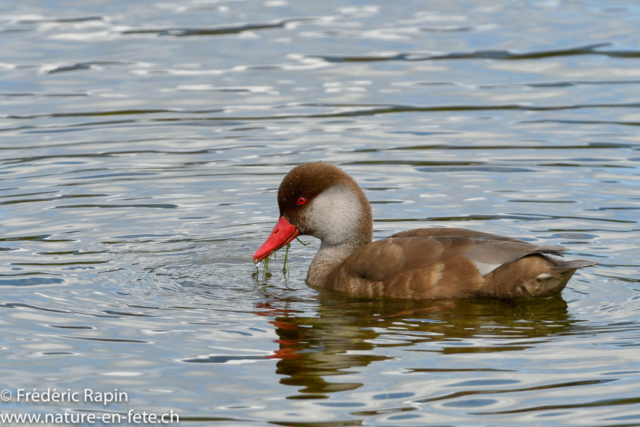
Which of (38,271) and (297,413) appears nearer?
(297,413)

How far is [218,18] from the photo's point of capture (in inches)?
818

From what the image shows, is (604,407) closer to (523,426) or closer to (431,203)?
(523,426)

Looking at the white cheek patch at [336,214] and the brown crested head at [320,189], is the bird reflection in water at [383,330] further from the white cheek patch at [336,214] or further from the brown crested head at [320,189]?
the brown crested head at [320,189]

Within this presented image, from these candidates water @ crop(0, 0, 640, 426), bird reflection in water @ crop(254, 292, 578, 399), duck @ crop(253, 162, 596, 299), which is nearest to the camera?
water @ crop(0, 0, 640, 426)

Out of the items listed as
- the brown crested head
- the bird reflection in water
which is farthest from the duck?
the bird reflection in water

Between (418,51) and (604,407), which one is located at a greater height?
(418,51)

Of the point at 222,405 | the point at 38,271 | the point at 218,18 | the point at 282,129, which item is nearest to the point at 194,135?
the point at 282,129

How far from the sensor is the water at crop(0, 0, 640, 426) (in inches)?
276

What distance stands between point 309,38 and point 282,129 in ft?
16.8

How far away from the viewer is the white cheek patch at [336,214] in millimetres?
9648

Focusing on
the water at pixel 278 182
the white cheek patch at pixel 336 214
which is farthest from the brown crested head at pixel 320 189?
the water at pixel 278 182

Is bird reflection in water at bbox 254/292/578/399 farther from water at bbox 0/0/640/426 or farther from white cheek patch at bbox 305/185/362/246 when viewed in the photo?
white cheek patch at bbox 305/185/362/246

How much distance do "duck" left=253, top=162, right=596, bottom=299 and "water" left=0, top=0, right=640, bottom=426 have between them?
0.58 feet

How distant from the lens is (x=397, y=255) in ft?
29.4
